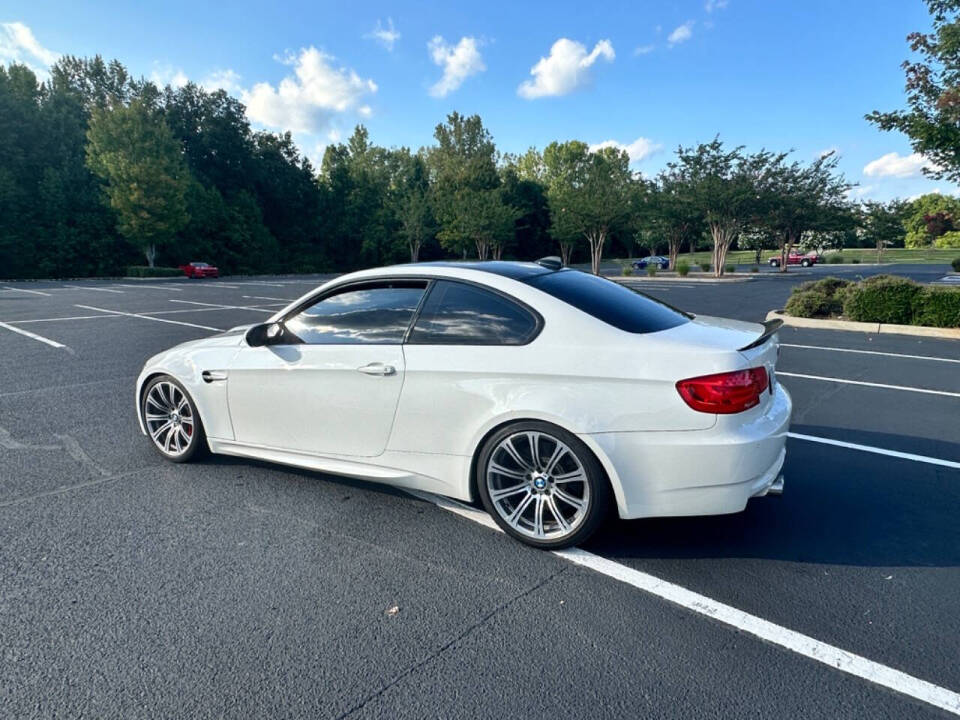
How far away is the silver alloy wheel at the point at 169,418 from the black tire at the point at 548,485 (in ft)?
7.95

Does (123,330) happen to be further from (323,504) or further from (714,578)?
(714,578)

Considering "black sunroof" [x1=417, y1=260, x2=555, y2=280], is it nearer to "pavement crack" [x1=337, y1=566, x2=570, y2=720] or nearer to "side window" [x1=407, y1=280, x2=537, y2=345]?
"side window" [x1=407, y1=280, x2=537, y2=345]

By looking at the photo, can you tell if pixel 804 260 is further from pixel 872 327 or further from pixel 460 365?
pixel 460 365

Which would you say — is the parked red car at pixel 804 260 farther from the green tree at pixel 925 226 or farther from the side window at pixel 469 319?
the side window at pixel 469 319

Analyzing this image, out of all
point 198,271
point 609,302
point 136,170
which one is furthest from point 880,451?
point 136,170

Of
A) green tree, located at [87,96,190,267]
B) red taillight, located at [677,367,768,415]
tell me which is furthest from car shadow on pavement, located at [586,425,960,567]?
green tree, located at [87,96,190,267]

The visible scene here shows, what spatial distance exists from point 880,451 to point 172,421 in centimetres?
561

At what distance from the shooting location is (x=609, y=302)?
129 inches

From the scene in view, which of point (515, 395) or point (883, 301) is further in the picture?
point (883, 301)

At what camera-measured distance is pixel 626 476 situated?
2.78m

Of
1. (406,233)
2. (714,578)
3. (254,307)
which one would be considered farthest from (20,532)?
(406,233)

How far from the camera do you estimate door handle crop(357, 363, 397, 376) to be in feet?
10.5

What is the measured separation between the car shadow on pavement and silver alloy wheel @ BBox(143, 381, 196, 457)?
304 cm

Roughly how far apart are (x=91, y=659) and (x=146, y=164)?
43.8 m
